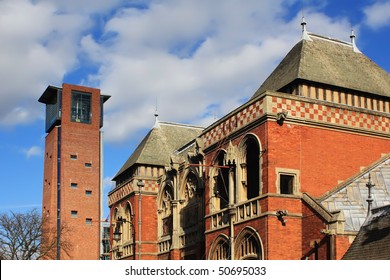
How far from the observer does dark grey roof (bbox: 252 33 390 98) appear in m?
31.9

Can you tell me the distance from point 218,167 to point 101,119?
59277mm

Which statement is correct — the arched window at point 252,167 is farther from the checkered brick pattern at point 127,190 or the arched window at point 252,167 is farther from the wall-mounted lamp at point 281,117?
the checkered brick pattern at point 127,190

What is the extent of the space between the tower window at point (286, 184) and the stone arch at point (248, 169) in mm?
1163

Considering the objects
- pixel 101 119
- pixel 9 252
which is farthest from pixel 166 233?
pixel 101 119

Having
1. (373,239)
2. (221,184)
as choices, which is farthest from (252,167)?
(373,239)

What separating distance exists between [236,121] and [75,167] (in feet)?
180

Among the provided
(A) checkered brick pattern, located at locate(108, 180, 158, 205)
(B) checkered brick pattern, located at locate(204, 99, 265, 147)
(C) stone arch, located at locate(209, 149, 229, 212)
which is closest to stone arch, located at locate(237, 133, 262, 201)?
(B) checkered brick pattern, located at locate(204, 99, 265, 147)

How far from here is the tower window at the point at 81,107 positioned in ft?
284

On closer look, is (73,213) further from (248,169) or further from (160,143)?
(248,169)

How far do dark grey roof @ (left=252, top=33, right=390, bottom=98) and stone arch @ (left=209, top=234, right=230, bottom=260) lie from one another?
7.43m

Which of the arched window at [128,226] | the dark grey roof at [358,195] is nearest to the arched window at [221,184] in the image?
the dark grey roof at [358,195]

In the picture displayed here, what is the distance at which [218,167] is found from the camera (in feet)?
104
